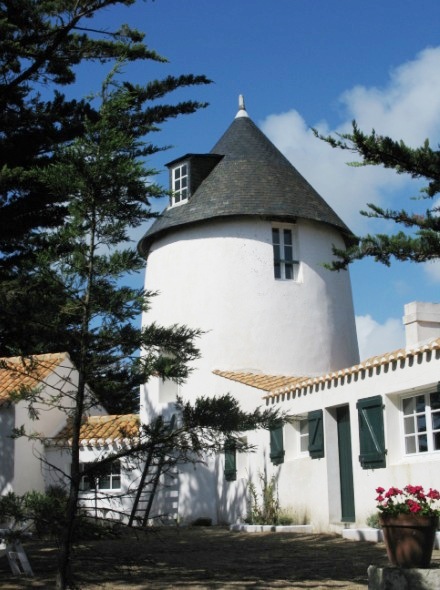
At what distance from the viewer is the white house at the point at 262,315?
15.8 m

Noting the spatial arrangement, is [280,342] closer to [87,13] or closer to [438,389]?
[438,389]

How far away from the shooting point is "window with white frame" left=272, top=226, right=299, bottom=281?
21.1 meters

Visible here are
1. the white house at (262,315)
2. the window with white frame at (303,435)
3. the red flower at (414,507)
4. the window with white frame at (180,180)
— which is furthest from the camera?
the window with white frame at (180,180)

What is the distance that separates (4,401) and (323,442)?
7721 millimetres

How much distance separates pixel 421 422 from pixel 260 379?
597 centimetres

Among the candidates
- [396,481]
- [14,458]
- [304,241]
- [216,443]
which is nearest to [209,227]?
[304,241]

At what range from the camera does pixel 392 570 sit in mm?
7332

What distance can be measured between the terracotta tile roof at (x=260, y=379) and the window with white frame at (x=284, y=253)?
2.81 m

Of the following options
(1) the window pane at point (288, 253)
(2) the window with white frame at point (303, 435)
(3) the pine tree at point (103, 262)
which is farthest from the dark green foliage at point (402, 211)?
(1) the window pane at point (288, 253)

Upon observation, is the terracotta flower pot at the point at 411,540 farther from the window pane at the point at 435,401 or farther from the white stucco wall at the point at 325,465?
the window pane at the point at 435,401

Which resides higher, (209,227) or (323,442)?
(209,227)

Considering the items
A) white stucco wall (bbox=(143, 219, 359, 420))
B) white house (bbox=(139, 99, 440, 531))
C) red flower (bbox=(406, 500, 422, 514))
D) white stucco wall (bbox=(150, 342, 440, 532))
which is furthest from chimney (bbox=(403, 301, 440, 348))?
red flower (bbox=(406, 500, 422, 514))

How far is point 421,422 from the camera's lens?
538 inches

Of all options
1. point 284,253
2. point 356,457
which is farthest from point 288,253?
point 356,457
